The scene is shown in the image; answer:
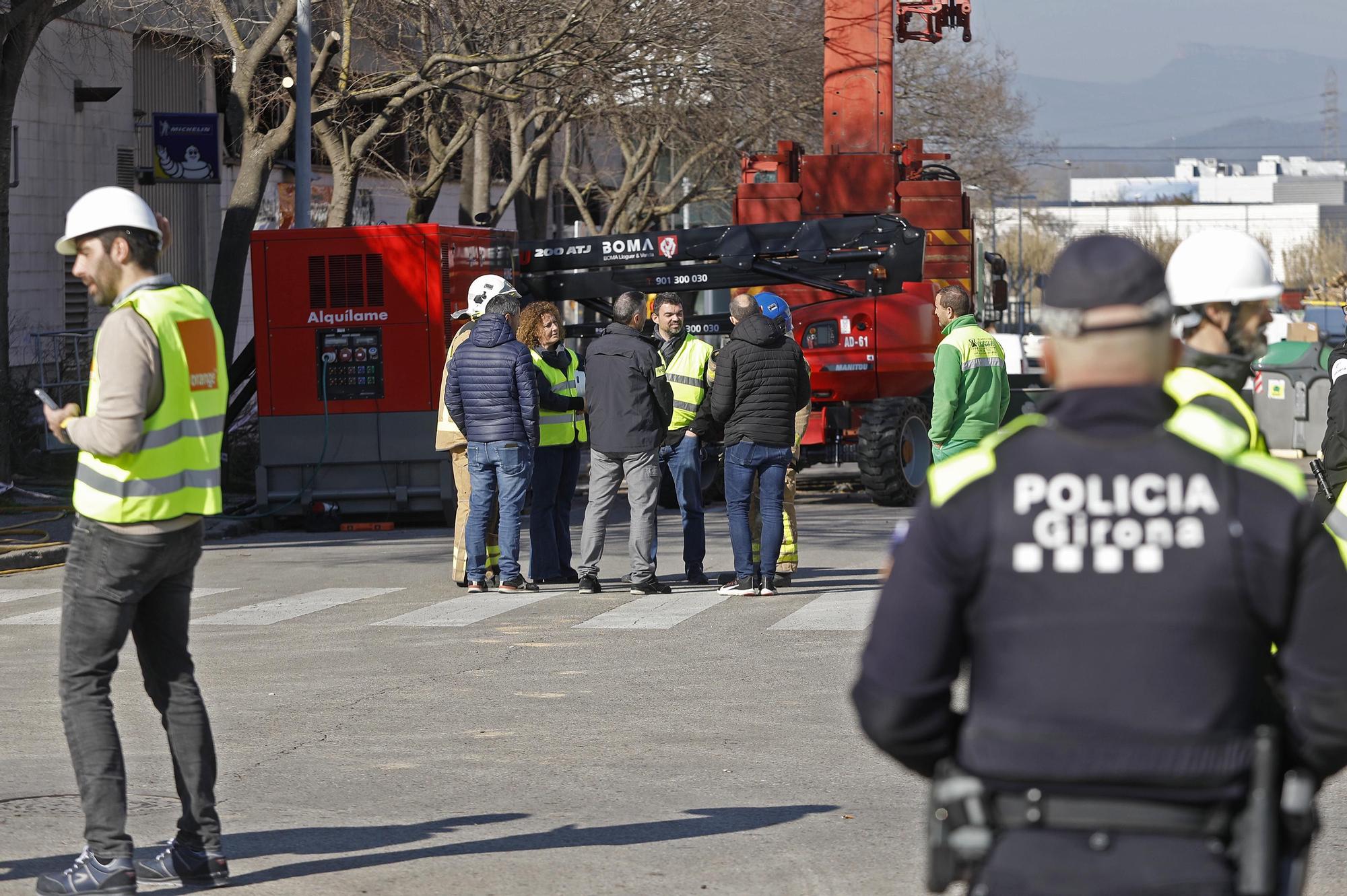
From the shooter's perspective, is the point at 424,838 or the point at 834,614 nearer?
the point at 424,838

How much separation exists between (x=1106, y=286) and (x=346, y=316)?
15183 mm

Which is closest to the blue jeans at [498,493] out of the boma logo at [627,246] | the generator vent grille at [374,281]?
the generator vent grille at [374,281]

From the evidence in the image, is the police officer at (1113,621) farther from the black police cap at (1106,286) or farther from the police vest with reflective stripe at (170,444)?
the police vest with reflective stripe at (170,444)

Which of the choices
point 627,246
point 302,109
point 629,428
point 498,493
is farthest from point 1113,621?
point 302,109

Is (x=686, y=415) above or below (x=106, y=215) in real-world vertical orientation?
below

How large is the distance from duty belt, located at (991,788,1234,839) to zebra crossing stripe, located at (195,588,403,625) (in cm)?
921

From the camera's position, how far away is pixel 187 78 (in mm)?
30250

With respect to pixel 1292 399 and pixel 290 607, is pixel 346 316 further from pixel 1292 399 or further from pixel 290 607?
pixel 1292 399

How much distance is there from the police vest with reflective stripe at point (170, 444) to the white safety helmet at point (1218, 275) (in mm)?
2796

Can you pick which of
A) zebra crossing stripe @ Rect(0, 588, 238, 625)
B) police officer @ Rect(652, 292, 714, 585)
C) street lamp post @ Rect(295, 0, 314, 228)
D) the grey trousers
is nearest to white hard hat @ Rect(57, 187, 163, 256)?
zebra crossing stripe @ Rect(0, 588, 238, 625)

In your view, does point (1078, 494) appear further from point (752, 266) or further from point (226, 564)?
point (752, 266)

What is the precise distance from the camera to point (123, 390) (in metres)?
5.46

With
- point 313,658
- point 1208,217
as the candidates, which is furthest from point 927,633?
point 1208,217

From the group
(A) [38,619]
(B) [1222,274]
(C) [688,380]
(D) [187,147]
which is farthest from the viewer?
(D) [187,147]
